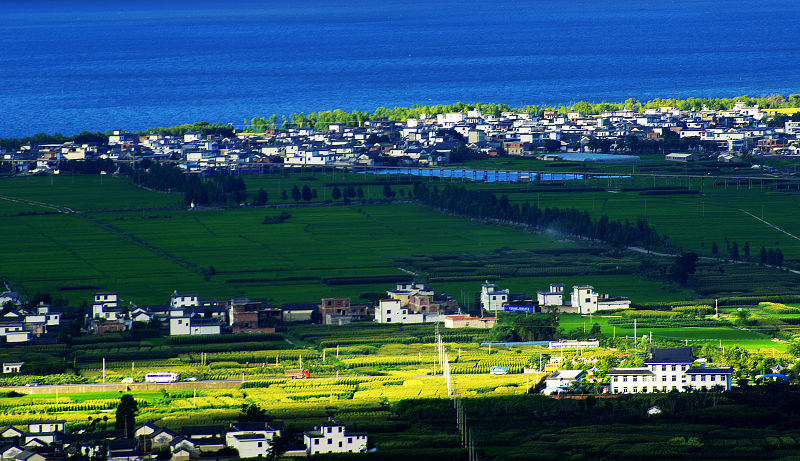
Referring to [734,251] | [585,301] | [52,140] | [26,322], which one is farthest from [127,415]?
[52,140]

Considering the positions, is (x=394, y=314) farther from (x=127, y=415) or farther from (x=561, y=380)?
(x=127, y=415)

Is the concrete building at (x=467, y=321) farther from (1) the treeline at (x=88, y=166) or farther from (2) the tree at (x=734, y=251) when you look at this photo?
(1) the treeline at (x=88, y=166)

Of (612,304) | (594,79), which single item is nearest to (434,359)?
(612,304)

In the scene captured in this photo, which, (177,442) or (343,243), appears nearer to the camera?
(177,442)

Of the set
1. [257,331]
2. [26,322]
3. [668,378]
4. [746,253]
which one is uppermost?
[746,253]

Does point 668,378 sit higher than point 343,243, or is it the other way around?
point 343,243

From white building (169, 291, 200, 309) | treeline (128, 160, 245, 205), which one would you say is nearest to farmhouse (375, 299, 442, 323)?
white building (169, 291, 200, 309)

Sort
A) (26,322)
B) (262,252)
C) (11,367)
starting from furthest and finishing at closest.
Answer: (262,252)
(26,322)
(11,367)

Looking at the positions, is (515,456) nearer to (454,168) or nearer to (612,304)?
(612,304)
